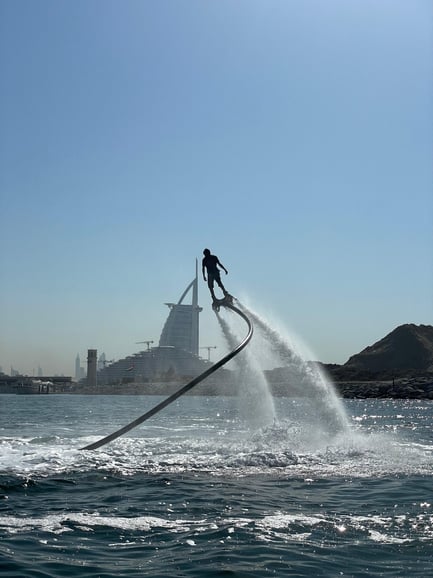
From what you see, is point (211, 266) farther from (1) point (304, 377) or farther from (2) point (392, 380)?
(2) point (392, 380)

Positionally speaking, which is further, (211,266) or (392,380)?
(392,380)

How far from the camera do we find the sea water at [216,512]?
9.20 m

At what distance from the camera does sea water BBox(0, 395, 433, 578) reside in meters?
9.20

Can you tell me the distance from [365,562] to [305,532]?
6.25ft

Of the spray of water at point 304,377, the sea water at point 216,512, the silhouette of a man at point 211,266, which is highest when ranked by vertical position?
the silhouette of a man at point 211,266

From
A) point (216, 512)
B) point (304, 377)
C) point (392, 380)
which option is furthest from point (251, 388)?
point (392, 380)

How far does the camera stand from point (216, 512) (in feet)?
41.6

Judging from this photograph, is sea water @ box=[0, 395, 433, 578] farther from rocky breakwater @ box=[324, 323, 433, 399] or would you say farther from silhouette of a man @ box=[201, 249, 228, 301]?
rocky breakwater @ box=[324, 323, 433, 399]

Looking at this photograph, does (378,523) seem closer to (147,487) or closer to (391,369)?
(147,487)

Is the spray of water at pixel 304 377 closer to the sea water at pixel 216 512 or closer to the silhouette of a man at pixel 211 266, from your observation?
the silhouette of a man at pixel 211 266

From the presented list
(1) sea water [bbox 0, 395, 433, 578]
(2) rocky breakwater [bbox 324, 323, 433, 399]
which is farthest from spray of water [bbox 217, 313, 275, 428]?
(2) rocky breakwater [bbox 324, 323, 433, 399]

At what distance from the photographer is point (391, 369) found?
198125 millimetres

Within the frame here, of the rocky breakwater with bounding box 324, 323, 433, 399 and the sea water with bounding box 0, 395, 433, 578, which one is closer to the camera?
the sea water with bounding box 0, 395, 433, 578

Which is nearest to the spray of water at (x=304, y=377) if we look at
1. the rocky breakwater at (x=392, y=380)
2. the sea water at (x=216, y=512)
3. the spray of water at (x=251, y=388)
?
the spray of water at (x=251, y=388)
